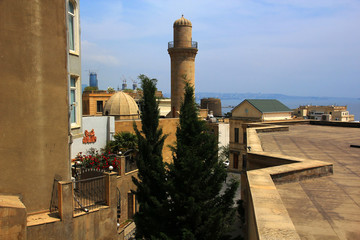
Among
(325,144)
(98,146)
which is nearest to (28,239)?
(325,144)

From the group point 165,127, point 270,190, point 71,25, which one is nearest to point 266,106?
point 165,127

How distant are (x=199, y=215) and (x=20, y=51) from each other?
810 cm

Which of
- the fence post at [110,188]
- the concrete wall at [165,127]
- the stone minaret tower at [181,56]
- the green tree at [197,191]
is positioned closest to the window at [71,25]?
the fence post at [110,188]

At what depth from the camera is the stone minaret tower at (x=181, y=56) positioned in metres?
39.2

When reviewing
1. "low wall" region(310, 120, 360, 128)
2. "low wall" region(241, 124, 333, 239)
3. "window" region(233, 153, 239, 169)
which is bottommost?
"window" region(233, 153, 239, 169)

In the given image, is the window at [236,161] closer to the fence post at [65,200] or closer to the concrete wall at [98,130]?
the concrete wall at [98,130]

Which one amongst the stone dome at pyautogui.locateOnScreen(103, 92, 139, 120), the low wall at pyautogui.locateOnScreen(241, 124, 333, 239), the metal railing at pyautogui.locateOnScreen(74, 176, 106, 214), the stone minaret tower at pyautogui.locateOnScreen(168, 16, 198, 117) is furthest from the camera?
the stone minaret tower at pyautogui.locateOnScreen(168, 16, 198, 117)

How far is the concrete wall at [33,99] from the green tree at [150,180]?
148 inches

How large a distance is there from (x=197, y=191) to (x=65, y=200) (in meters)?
4.55

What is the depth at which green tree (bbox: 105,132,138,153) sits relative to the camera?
2327cm

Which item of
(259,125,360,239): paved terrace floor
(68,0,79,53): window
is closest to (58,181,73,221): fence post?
(68,0,79,53): window

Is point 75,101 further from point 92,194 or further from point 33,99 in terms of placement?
point 92,194

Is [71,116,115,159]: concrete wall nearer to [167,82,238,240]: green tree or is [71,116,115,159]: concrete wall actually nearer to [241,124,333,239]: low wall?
[167,82,238,240]: green tree

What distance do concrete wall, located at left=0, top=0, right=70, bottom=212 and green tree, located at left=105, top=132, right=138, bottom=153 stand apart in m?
11.8
